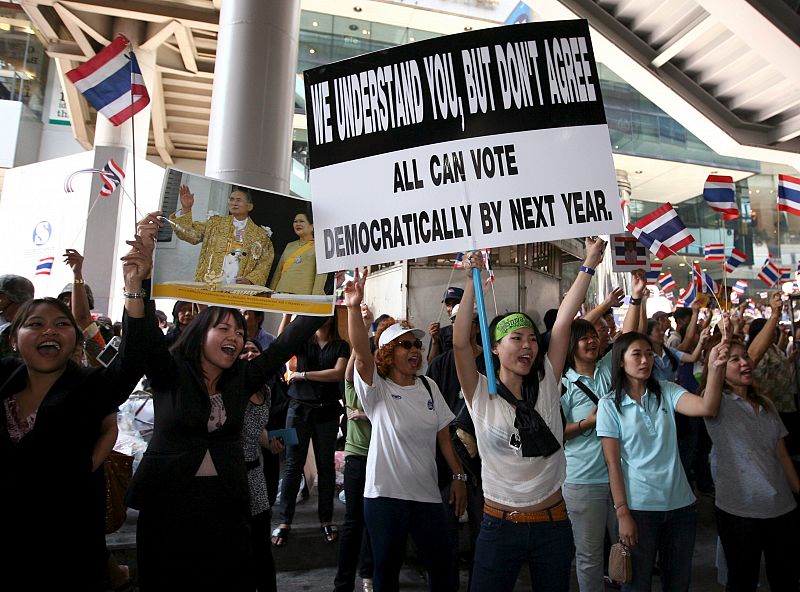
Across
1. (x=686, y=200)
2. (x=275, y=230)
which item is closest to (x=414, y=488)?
(x=275, y=230)

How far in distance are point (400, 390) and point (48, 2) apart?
11.4 meters

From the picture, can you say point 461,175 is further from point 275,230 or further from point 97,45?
point 97,45

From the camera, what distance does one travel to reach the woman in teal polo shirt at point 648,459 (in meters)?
3.38

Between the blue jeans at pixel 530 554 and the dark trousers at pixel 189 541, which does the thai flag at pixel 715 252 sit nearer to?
the blue jeans at pixel 530 554

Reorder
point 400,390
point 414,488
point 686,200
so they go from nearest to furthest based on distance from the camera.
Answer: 1. point 414,488
2. point 400,390
3. point 686,200

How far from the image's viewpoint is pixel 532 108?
9.79ft

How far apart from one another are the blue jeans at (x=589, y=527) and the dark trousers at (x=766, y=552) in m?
0.77

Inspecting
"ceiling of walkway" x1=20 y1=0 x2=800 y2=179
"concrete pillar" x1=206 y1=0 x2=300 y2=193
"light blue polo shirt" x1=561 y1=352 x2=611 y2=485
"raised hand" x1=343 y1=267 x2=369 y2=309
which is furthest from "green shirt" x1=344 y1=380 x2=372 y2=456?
"ceiling of walkway" x1=20 y1=0 x2=800 y2=179

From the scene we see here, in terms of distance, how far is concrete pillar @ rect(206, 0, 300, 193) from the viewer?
533 centimetres

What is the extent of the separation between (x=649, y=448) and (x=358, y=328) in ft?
5.99

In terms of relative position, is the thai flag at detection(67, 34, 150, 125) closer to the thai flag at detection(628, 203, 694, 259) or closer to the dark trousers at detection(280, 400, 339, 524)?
the dark trousers at detection(280, 400, 339, 524)

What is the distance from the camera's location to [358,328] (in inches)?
138

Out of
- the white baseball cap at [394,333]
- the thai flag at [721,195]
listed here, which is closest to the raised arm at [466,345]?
the white baseball cap at [394,333]

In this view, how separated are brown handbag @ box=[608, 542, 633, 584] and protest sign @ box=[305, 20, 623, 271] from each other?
1.78 metres
